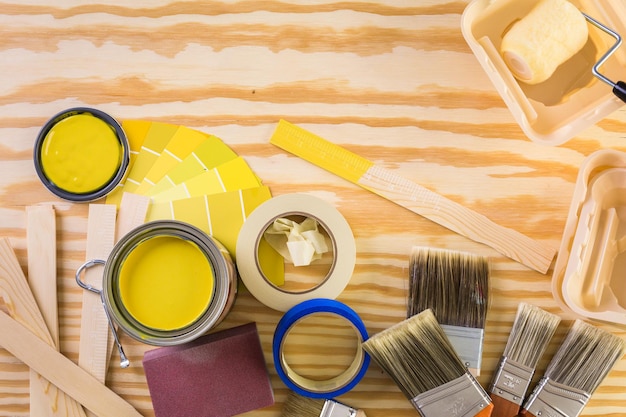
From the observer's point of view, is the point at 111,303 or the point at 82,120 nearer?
the point at 111,303

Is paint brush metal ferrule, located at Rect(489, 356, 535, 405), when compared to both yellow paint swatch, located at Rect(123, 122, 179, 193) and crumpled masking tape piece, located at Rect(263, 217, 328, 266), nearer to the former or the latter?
crumpled masking tape piece, located at Rect(263, 217, 328, 266)

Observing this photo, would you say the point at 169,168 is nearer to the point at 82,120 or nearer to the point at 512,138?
the point at 82,120

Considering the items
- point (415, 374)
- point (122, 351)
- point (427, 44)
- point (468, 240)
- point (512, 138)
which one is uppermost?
point (427, 44)

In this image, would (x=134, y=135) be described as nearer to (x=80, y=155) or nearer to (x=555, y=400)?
(x=80, y=155)

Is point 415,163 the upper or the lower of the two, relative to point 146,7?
lower

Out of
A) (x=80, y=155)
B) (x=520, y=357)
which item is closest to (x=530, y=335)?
(x=520, y=357)

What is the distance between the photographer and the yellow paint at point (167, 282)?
0.97 meters

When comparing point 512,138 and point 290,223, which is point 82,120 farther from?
point 512,138

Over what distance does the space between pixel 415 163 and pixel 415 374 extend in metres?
0.37

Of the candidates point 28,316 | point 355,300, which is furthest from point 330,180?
point 28,316

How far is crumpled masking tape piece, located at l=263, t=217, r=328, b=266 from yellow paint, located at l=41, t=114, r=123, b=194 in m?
0.31

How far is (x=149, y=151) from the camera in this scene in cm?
115

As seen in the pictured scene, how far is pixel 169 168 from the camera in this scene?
1143mm

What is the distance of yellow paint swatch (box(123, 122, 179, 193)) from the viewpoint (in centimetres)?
114
